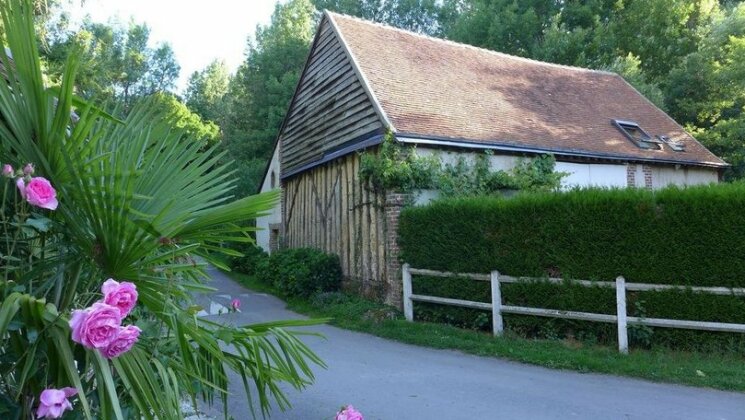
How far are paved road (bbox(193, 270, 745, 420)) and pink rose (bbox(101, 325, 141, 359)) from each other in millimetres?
2906

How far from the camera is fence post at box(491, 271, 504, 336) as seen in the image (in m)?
8.81

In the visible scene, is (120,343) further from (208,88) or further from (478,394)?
(208,88)

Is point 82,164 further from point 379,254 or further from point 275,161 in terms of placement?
point 275,161

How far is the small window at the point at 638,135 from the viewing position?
15.6 metres

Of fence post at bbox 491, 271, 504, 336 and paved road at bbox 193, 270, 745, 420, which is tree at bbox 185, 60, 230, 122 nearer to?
fence post at bbox 491, 271, 504, 336

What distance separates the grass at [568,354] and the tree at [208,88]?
3335 cm

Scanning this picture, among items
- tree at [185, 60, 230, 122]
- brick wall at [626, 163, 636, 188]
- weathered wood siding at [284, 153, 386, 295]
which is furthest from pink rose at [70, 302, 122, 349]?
tree at [185, 60, 230, 122]

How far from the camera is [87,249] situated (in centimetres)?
197

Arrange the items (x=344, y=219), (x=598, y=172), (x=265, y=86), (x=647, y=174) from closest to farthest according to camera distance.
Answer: (x=344, y=219), (x=598, y=172), (x=647, y=174), (x=265, y=86)

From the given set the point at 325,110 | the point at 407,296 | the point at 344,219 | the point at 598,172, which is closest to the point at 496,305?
the point at 407,296

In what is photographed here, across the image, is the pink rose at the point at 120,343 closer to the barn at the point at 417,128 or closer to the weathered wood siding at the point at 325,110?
the barn at the point at 417,128

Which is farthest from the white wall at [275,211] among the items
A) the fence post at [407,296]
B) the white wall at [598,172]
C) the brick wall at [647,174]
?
the brick wall at [647,174]

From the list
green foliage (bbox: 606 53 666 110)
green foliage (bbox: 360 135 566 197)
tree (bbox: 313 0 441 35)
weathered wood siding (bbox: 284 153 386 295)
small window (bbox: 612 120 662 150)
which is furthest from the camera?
tree (bbox: 313 0 441 35)

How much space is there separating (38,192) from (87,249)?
268 mm
